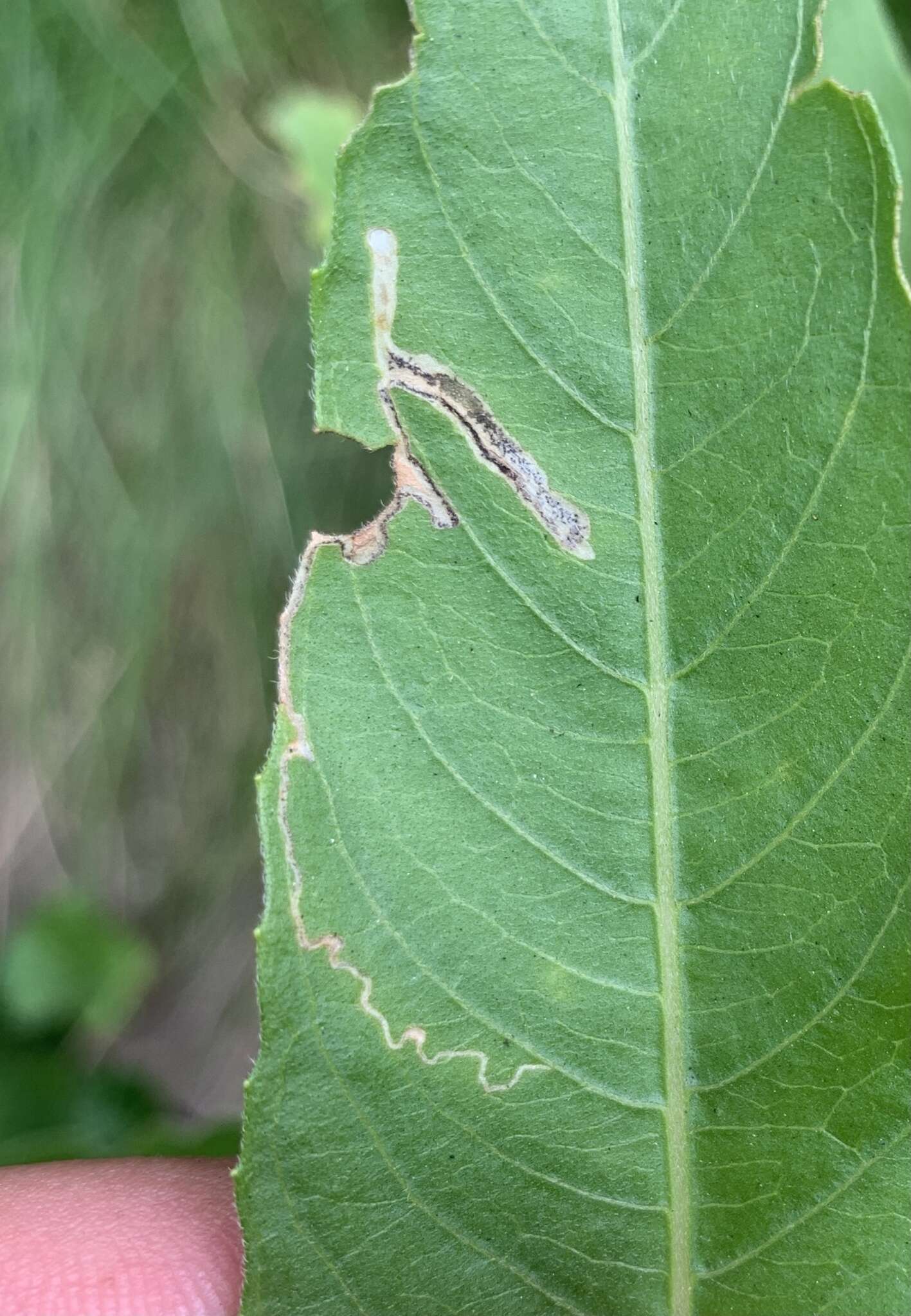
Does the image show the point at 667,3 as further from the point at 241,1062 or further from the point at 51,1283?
the point at 241,1062

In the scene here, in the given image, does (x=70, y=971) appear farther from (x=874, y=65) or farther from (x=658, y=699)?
(x=874, y=65)

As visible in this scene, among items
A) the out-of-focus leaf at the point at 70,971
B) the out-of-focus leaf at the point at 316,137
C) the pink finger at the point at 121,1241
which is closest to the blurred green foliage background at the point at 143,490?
the out-of-focus leaf at the point at 70,971

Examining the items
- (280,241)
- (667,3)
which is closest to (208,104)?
(280,241)

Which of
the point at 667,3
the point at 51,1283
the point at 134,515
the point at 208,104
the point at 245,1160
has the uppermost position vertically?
the point at 208,104

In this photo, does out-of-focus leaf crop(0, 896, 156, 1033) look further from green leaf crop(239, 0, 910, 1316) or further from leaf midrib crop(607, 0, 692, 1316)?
leaf midrib crop(607, 0, 692, 1316)

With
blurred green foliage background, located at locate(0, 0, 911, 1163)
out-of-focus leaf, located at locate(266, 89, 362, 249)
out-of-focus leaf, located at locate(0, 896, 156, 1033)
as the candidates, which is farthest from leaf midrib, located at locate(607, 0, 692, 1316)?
out-of-focus leaf, located at locate(0, 896, 156, 1033)

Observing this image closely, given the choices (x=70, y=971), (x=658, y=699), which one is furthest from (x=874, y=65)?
(x=70, y=971)
